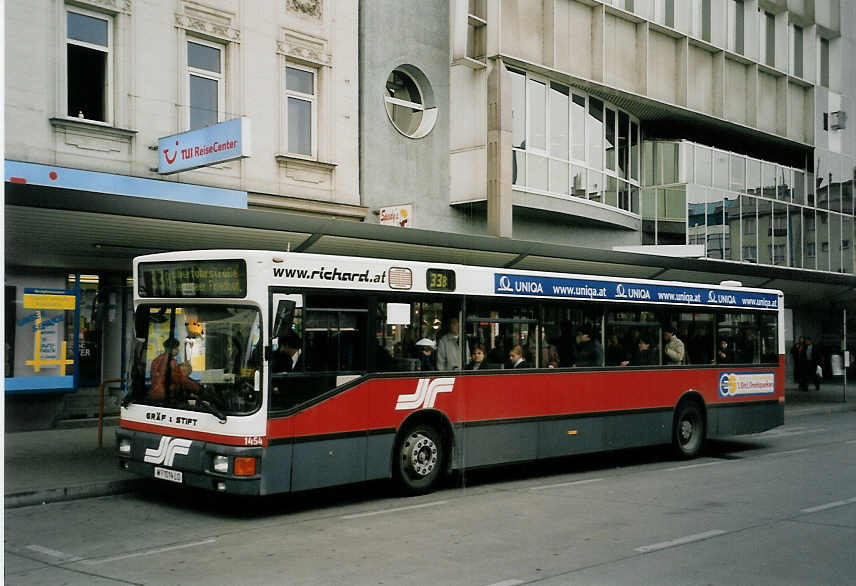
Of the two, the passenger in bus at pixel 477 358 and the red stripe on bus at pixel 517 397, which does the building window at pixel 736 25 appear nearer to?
the red stripe on bus at pixel 517 397

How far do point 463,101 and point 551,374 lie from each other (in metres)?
10.3

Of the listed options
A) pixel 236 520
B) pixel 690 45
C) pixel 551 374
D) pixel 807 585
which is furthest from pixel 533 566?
pixel 690 45

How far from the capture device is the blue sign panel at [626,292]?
12.2 m

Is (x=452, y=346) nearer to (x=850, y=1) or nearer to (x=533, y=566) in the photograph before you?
(x=533, y=566)

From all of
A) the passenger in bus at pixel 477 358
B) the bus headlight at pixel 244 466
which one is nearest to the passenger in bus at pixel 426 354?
the passenger in bus at pixel 477 358

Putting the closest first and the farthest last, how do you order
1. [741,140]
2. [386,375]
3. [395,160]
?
[386,375]
[395,160]
[741,140]

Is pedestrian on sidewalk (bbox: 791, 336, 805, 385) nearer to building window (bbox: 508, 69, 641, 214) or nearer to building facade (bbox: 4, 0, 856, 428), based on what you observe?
building facade (bbox: 4, 0, 856, 428)

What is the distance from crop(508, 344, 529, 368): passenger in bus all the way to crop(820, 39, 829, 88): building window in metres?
26.9

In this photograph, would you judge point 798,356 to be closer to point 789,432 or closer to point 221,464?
point 789,432

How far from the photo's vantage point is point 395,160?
20.1 meters

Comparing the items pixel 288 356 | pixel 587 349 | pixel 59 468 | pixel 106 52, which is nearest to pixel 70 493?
pixel 59 468

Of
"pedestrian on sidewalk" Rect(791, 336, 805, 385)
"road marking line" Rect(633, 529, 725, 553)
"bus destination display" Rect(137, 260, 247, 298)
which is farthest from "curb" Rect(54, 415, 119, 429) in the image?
"pedestrian on sidewalk" Rect(791, 336, 805, 385)

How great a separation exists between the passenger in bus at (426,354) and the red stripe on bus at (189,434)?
249 centimetres

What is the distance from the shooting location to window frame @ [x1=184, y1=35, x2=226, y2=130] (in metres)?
16.4
